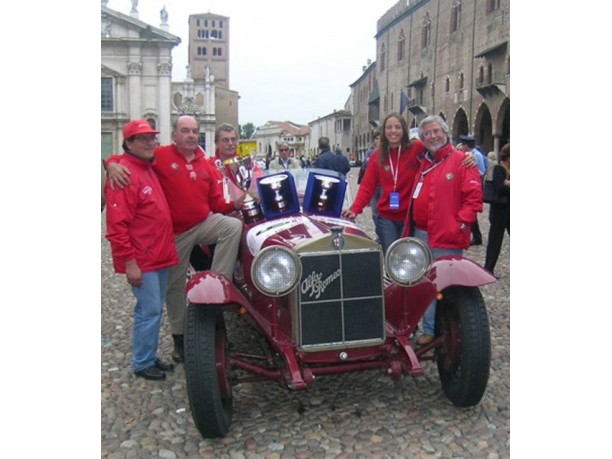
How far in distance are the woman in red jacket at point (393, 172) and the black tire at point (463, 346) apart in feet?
3.75

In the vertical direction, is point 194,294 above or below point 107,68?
below

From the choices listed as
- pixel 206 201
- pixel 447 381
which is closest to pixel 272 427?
pixel 447 381

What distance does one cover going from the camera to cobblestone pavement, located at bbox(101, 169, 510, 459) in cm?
303

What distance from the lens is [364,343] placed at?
3230mm

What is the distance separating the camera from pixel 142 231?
12.3 ft

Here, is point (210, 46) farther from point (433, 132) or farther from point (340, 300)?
point (340, 300)

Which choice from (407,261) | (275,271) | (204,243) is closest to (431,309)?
(407,261)

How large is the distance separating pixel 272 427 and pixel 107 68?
1754 inches

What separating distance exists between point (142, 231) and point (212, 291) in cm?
83

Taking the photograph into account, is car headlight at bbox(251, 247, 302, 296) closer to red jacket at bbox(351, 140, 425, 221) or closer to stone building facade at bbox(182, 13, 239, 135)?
red jacket at bbox(351, 140, 425, 221)

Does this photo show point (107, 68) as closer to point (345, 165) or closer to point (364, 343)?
point (345, 165)

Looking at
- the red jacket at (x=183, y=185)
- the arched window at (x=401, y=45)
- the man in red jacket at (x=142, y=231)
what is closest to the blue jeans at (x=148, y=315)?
the man in red jacket at (x=142, y=231)

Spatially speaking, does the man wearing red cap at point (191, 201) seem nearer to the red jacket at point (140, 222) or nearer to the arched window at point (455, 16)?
the red jacket at point (140, 222)

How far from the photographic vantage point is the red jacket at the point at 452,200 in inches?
152
